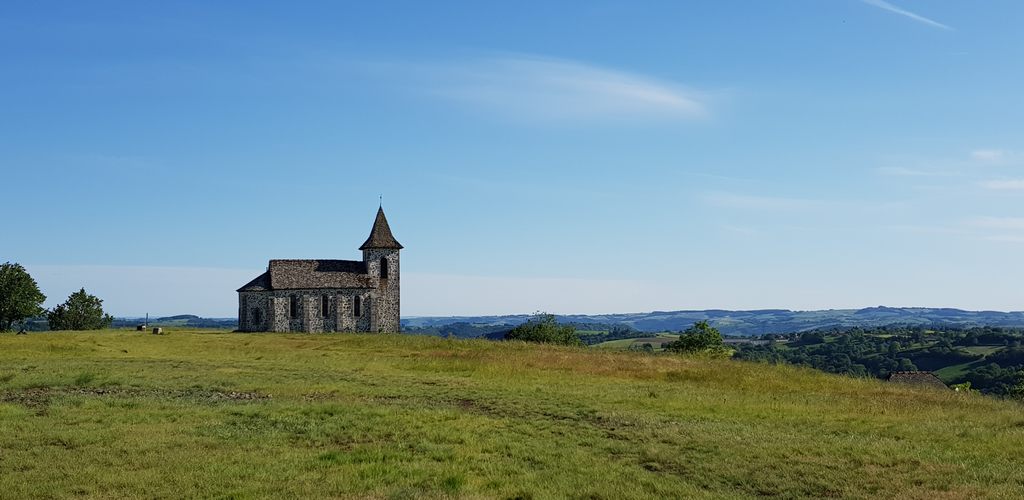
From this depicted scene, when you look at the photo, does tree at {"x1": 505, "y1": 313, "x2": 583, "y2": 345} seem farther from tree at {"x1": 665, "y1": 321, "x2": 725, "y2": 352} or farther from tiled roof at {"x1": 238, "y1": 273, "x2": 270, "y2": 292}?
tiled roof at {"x1": 238, "y1": 273, "x2": 270, "y2": 292}

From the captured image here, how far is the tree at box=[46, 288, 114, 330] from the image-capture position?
88.8m

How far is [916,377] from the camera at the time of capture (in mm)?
78062

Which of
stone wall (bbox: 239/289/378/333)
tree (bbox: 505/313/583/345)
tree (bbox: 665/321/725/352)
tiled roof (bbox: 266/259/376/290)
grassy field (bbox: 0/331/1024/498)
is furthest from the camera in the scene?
tiled roof (bbox: 266/259/376/290)

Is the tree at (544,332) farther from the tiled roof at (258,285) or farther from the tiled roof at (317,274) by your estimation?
the tiled roof at (258,285)

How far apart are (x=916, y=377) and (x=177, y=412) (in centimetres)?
7541

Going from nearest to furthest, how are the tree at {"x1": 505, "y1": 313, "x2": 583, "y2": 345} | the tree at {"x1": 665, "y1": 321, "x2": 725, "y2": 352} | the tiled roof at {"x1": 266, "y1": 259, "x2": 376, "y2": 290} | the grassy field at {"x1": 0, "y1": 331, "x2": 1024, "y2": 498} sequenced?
the grassy field at {"x1": 0, "y1": 331, "x2": 1024, "y2": 498}
the tree at {"x1": 665, "y1": 321, "x2": 725, "y2": 352}
the tree at {"x1": 505, "y1": 313, "x2": 583, "y2": 345}
the tiled roof at {"x1": 266, "y1": 259, "x2": 376, "y2": 290}

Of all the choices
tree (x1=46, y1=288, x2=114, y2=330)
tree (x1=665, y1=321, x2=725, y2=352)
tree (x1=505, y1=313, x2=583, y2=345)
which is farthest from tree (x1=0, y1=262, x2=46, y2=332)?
tree (x1=665, y1=321, x2=725, y2=352)

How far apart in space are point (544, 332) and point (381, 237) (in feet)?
72.0

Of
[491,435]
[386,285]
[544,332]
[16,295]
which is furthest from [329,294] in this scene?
[491,435]

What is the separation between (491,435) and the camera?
60.2 feet

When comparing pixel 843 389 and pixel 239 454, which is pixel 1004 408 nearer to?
pixel 843 389

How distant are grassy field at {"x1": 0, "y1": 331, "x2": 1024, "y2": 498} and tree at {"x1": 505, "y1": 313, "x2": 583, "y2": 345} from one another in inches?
1624

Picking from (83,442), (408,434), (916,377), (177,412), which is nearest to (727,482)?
(408,434)

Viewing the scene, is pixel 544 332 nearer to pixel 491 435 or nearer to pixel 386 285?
pixel 386 285
